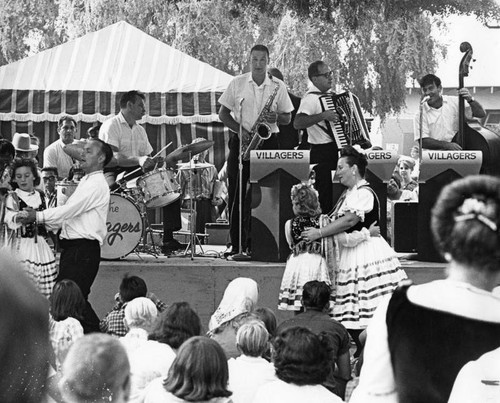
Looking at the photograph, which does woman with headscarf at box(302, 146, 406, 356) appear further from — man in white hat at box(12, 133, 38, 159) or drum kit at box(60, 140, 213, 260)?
man in white hat at box(12, 133, 38, 159)

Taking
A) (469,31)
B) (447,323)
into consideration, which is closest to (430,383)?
(447,323)

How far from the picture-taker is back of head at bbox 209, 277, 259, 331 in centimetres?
757

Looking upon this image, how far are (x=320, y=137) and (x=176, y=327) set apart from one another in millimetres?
4790

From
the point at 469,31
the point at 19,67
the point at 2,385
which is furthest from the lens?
the point at 469,31

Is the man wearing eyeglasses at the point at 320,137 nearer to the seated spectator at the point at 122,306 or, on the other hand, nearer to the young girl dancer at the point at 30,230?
the young girl dancer at the point at 30,230

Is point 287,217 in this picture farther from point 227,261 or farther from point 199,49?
point 199,49

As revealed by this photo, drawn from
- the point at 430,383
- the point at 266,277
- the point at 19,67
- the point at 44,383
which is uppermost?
the point at 19,67

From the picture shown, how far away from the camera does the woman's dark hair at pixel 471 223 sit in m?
2.95

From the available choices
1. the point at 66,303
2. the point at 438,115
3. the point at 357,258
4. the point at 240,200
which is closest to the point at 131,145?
the point at 240,200

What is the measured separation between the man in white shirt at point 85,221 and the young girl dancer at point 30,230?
6.5 inches

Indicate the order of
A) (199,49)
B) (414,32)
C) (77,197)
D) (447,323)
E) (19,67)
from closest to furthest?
(447,323), (77,197), (19,67), (414,32), (199,49)

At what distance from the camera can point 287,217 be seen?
33.4 ft

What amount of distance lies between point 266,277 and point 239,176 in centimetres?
104

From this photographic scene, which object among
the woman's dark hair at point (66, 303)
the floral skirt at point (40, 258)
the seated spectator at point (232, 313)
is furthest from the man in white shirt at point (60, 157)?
the woman's dark hair at point (66, 303)
